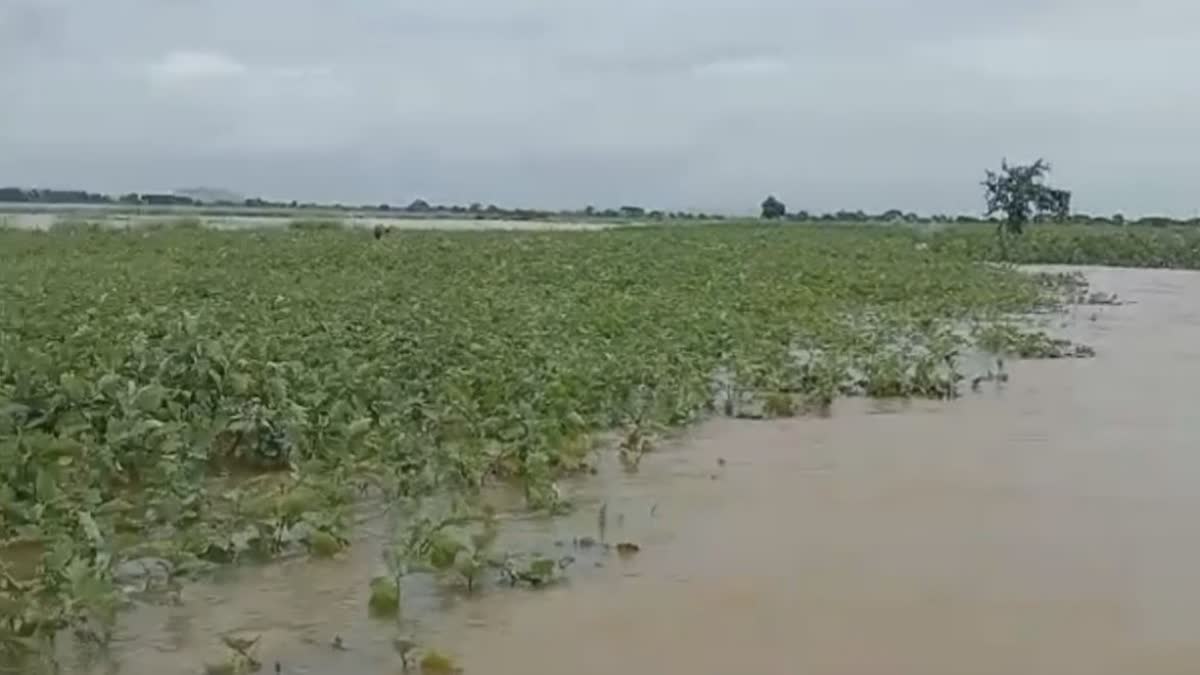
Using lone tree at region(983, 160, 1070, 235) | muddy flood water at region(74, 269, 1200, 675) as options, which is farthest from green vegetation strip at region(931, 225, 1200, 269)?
muddy flood water at region(74, 269, 1200, 675)

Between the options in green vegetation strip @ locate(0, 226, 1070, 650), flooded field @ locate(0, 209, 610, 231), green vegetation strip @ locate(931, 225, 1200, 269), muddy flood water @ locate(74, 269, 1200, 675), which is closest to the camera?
muddy flood water @ locate(74, 269, 1200, 675)

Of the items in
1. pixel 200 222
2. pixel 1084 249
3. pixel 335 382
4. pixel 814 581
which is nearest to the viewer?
pixel 814 581

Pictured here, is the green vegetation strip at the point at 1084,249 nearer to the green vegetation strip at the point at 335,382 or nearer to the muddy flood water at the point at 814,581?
the green vegetation strip at the point at 335,382

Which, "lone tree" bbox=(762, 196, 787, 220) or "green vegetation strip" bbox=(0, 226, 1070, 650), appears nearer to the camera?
"green vegetation strip" bbox=(0, 226, 1070, 650)

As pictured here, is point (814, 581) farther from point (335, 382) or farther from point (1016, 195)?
point (1016, 195)

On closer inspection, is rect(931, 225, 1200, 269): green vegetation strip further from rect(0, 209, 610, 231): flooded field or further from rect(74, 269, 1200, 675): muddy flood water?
rect(74, 269, 1200, 675): muddy flood water

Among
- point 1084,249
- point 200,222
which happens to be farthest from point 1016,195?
point 200,222
